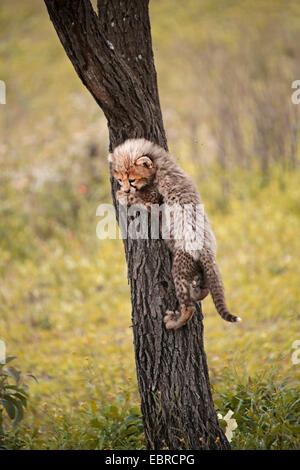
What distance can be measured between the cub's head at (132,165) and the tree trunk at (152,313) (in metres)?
0.09

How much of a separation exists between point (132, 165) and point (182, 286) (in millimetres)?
1003

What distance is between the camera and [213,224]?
9.08 meters

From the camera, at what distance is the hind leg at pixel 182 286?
365 cm

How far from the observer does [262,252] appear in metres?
8.12

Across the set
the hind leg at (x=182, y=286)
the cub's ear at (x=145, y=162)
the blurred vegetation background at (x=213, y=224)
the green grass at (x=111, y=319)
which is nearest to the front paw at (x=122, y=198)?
the cub's ear at (x=145, y=162)

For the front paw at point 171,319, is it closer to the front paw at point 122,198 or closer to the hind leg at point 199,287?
the hind leg at point 199,287

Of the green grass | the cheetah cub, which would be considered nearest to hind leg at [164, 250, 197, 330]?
the cheetah cub

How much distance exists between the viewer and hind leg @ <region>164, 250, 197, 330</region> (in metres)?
3.65

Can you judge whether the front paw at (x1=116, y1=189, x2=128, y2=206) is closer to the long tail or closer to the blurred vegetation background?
the long tail

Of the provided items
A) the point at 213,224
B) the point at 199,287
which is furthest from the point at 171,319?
the point at 213,224

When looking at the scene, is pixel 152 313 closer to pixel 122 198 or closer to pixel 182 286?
pixel 182 286
